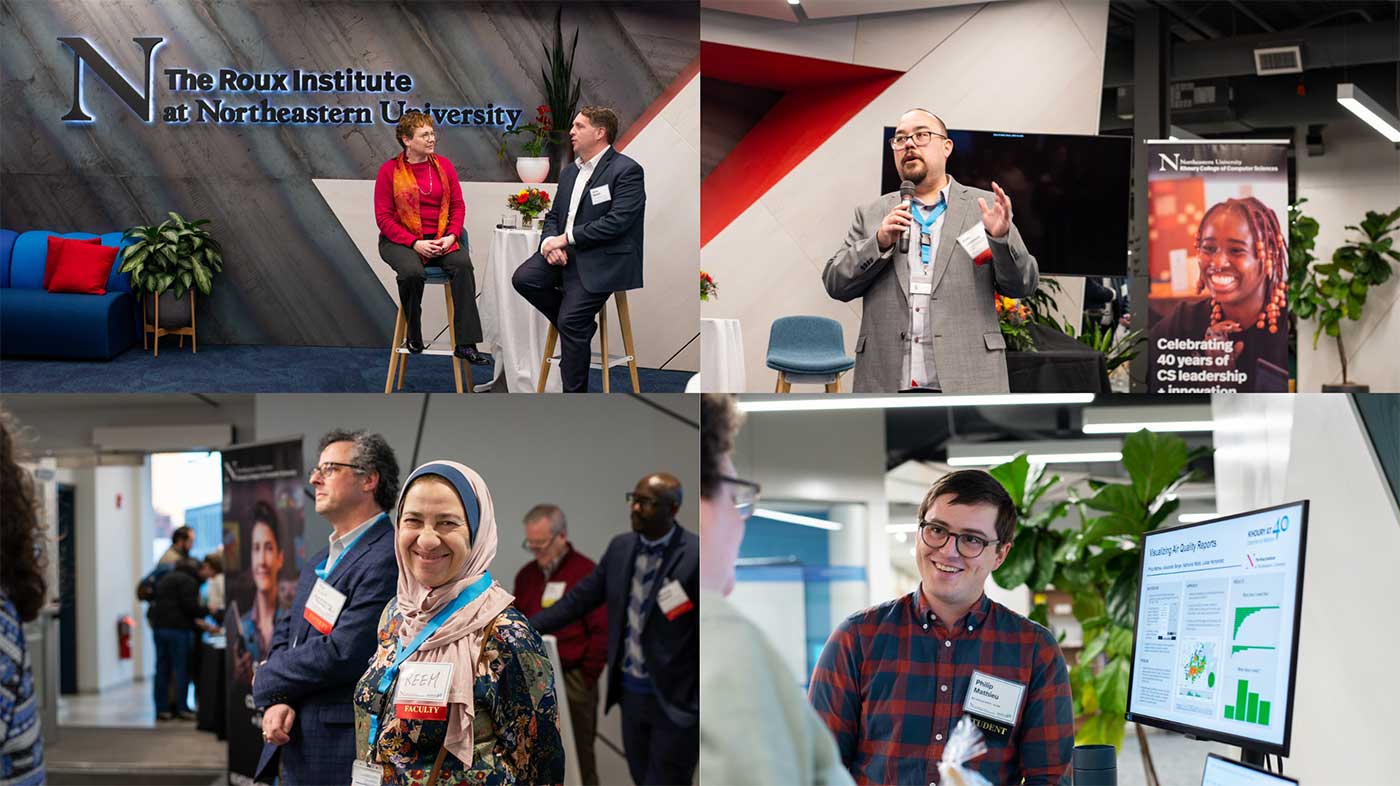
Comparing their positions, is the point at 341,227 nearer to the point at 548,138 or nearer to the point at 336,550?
the point at 548,138

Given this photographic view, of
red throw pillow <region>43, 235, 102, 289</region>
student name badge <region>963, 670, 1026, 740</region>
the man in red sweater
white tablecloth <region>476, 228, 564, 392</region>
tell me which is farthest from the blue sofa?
student name badge <region>963, 670, 1026, 740</region>

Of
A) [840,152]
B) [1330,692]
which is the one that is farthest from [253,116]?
[1330,692]

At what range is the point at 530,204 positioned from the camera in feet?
19.7

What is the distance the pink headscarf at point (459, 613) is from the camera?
325cm

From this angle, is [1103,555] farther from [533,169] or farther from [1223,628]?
[533,169]

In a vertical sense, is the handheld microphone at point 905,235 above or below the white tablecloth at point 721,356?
above

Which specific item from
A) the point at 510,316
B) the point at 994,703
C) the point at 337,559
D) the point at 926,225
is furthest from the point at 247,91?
the point at 994,703

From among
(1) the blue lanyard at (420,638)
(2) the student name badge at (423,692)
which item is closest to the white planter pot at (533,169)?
(1) the blue lanyard at (420,638)

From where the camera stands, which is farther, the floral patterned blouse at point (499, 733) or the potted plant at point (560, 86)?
the potted plant at point (560, 86)

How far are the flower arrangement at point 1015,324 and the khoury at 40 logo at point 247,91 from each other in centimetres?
264

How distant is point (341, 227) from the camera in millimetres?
6191

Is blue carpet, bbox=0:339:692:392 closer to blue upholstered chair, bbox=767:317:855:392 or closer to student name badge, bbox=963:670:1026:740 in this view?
blue upholstered chair, bbox=767:317:855:392

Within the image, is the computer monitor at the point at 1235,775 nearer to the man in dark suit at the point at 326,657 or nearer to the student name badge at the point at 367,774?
the student name badge at the point at 367,774

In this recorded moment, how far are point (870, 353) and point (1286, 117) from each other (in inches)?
138
